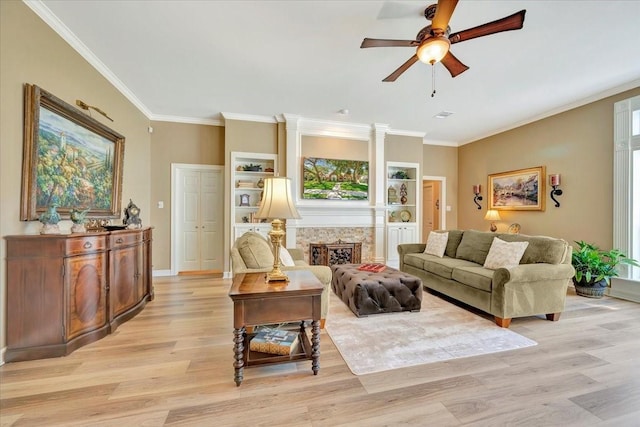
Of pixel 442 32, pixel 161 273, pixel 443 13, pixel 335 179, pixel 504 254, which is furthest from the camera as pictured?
pixel 335 179

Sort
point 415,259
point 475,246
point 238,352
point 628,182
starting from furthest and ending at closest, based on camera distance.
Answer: point 415,259 → point 475,246 → point 628,182 → point 238,352

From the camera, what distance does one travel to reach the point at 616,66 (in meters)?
3.13

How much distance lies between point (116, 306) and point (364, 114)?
4414mm

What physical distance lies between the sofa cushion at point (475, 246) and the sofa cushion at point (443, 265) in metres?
0.09

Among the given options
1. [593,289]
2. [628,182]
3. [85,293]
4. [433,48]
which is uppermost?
[433,48]

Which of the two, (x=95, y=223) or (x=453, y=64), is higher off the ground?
(x=453, y=64)

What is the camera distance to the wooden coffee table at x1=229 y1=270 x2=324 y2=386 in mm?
1721

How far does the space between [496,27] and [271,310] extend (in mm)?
2554

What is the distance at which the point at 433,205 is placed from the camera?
7.24 m

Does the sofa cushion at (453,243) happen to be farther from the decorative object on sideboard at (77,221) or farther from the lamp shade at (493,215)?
the decorative object on sideboard at (77,221)

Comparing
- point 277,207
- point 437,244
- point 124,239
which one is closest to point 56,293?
point 124,239

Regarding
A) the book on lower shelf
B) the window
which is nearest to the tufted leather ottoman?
the book on lower shelf

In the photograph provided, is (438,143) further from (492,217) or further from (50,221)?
(50,221)

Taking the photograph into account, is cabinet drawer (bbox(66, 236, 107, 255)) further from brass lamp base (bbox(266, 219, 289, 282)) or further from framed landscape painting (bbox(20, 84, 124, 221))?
brass lamp base (bbox(266, 219, 289, 282))
